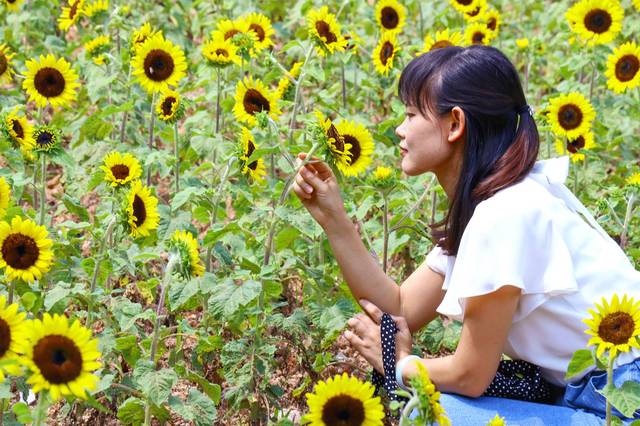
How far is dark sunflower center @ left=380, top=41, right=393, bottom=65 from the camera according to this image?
3.94 meters

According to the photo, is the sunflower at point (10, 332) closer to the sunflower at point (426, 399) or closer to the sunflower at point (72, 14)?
the sunflower at point (426, 399)

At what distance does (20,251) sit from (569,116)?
2043 mm

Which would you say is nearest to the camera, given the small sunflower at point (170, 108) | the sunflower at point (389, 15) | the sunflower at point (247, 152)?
the sunflower at point (247, 152)

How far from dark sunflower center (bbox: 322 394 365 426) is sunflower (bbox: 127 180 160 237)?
2.89ft

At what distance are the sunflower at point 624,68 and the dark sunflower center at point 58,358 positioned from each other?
2.72 m

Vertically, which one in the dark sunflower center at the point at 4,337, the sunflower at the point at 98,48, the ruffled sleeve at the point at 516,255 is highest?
the sunflower at the point at 98,48

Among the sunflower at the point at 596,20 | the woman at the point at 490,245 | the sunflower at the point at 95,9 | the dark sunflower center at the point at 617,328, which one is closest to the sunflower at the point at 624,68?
the sunflower at the point at 596,20

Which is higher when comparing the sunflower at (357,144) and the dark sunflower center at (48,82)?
the dark sunflower center at (48,82)

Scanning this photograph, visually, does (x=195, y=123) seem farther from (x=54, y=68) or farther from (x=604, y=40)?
(x=604, y=40)

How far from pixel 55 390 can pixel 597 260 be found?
1229 mm

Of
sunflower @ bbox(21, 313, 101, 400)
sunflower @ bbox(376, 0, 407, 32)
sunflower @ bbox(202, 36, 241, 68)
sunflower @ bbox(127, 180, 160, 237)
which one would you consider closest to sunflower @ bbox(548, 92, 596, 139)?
sunflower @ bbox(376, 0, 407, 32)

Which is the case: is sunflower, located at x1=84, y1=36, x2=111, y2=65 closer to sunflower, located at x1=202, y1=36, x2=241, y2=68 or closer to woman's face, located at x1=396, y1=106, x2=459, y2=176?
sunflower, located at x1=202, y1=36, x2=241, y2=68

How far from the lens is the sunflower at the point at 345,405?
2.00 meters

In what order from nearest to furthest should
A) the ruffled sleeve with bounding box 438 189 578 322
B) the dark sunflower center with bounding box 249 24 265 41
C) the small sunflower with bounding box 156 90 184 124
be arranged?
the ruffled sleeve with bounding box 438 189 578 322 < the small sunflower with bounding box 156 90 184 124 < the dark sunflower center with bounding box 249 24 265 41
